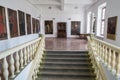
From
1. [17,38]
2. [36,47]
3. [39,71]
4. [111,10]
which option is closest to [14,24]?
[17,38]

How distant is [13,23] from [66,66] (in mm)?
3152

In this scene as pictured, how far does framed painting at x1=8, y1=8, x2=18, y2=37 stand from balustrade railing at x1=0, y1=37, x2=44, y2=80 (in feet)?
4.66

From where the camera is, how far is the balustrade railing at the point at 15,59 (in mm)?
2059

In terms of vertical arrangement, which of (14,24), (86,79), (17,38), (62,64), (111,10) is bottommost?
(86,79)

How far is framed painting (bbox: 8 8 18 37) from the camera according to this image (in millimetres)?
4880

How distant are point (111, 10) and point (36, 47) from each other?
4.32m

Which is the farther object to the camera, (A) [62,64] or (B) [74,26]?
(B) [74,26]

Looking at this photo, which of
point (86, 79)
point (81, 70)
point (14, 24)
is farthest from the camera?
point (14, 24)

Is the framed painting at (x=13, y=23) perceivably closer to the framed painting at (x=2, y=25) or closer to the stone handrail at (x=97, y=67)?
the framed painting at (x=2, y=25)

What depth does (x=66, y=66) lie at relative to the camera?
4594 millimetres

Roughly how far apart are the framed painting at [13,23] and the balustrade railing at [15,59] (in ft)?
4.66

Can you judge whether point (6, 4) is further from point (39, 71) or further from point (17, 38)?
point (39, 71)

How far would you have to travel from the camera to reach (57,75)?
423 centimetres

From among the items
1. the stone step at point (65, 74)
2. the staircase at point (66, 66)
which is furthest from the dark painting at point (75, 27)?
the stone step at point (65, 74)
